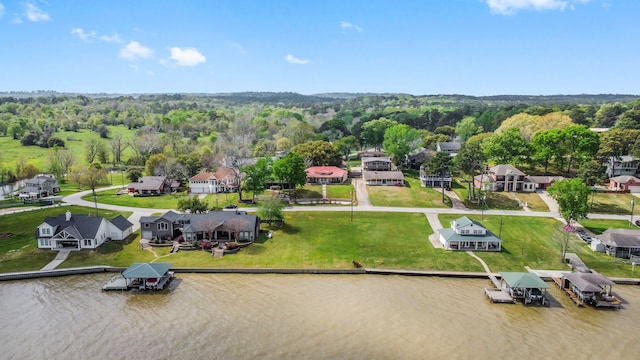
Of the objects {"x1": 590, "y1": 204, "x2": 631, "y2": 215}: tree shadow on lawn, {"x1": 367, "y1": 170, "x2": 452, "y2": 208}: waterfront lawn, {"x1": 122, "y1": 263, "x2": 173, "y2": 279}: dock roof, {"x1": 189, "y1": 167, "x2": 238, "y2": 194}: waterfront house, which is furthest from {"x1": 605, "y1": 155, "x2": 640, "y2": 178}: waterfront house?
{"x1": 122, "y1": 263, "x2": 173, "y2": 279}: dock roof

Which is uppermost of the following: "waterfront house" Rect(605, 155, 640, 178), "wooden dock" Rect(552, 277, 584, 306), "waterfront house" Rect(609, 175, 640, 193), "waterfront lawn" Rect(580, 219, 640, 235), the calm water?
"waterfront house" Rect(605, 155, 640, 178)

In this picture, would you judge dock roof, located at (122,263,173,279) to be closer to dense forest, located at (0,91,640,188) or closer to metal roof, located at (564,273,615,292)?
metal roof, located at (564,273,615,292)

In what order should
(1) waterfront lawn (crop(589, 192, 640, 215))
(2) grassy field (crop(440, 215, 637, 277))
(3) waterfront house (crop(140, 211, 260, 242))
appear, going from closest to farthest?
(2) grassy field (crop(440, 215, 637, 277)), (3) waterfront house (crop(140, 211, 260, 242)), (1) waterfront lawn (crop(589, 192, 640, 215))

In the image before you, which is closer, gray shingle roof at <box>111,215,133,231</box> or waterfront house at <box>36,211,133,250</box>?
waterfront house at <box>36,211,133,250</box>

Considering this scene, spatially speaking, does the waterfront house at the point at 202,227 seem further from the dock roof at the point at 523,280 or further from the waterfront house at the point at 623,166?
the waterfront house at the point at 623,166

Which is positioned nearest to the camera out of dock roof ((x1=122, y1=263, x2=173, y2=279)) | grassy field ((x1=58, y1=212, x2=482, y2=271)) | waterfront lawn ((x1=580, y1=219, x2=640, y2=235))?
dock roof ((x1=122, y1=263, x2=173, y2=279))

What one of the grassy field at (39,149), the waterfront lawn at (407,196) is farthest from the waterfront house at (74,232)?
the grassy field at (39,149)

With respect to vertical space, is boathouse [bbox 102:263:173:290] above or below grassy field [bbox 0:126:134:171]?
below

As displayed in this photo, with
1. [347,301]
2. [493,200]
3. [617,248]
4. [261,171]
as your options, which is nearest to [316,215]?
[261,171]
